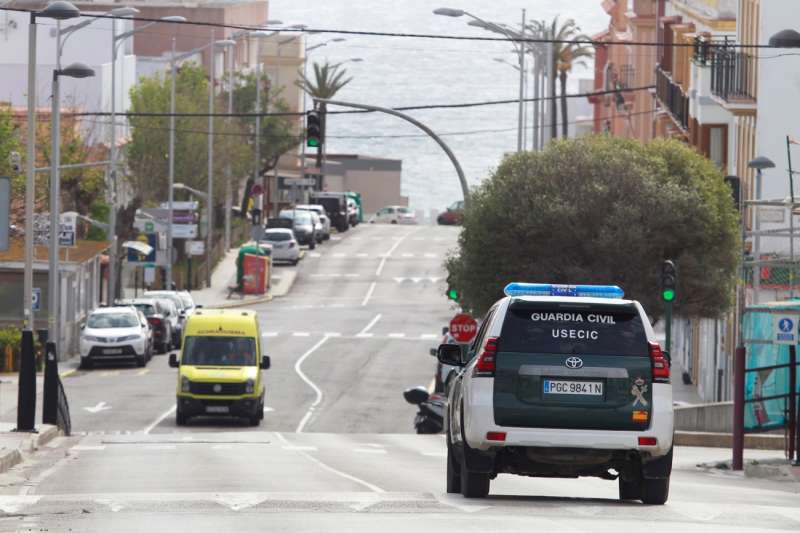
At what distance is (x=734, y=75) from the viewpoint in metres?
47.7

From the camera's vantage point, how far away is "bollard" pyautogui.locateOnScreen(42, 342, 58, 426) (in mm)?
32281

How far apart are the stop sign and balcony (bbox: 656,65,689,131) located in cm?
1929

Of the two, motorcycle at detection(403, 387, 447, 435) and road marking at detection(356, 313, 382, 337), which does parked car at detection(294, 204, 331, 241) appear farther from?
motorcycle at detection(403, 387, 447, 435)

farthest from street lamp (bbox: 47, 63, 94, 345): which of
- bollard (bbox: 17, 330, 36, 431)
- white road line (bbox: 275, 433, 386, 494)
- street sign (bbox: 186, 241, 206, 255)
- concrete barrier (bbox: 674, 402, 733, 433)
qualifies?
street sign (bbox: 186, 241, 206, 255)

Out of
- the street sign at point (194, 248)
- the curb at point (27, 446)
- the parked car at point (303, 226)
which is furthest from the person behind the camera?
the parked car at point (303, 226)

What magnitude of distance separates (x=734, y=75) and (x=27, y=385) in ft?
75.4

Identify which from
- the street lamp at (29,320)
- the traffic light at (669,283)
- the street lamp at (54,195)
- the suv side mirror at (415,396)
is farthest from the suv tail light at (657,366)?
the traffic light at (669,283)

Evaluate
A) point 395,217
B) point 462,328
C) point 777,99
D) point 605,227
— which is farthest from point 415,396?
point 395,217

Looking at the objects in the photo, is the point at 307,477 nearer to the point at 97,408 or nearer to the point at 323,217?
the point at 97,408

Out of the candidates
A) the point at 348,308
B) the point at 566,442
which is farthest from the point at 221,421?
the point at 348,308

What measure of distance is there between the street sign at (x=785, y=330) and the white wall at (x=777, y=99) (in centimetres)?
1960

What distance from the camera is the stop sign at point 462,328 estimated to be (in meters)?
39.8

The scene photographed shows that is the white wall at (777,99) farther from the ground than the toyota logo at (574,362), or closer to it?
farther from the ground

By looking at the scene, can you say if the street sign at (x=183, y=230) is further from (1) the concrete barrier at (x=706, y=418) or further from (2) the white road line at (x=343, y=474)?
(2) the white road line at (x=343, y=474)
